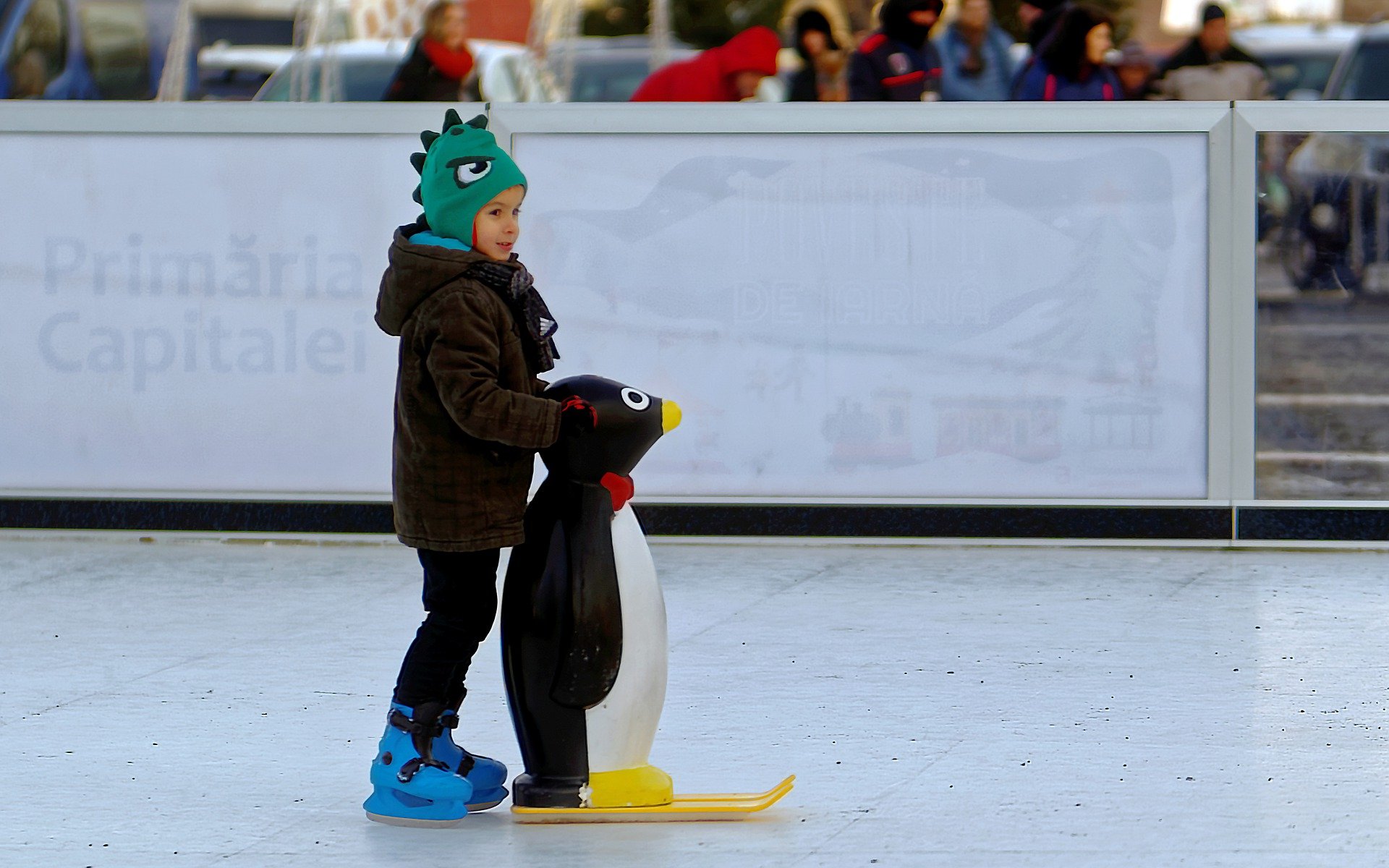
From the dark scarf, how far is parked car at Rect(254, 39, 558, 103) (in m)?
8.54

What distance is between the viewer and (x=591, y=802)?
3994 mm

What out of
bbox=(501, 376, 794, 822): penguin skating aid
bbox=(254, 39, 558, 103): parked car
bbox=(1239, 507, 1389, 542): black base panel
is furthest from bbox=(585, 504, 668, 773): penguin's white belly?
bbox=(254, 39, 558, 103): parked car

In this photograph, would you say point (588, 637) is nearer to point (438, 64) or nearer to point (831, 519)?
point (831, 519)

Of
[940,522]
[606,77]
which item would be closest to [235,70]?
[606,77]

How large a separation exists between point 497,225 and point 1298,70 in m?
13.5

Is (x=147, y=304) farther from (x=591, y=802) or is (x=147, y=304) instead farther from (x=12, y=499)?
(x=591, y=802)

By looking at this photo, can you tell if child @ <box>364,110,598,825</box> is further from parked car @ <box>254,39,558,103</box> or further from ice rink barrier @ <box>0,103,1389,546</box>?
parked car @ <box>254,39,558,103</box>

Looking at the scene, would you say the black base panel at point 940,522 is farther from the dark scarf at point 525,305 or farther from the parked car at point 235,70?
the parked car at point 235,70

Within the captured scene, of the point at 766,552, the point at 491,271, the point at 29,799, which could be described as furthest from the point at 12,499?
the point at 491,271

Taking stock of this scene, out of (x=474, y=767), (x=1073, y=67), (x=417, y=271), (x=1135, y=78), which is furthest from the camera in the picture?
(x=1135, y=78)

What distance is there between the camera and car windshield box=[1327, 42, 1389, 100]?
1256 centimetres

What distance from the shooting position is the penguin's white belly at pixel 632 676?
156 inches

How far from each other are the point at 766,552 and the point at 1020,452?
1.07 metres

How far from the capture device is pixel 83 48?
1280 cm
